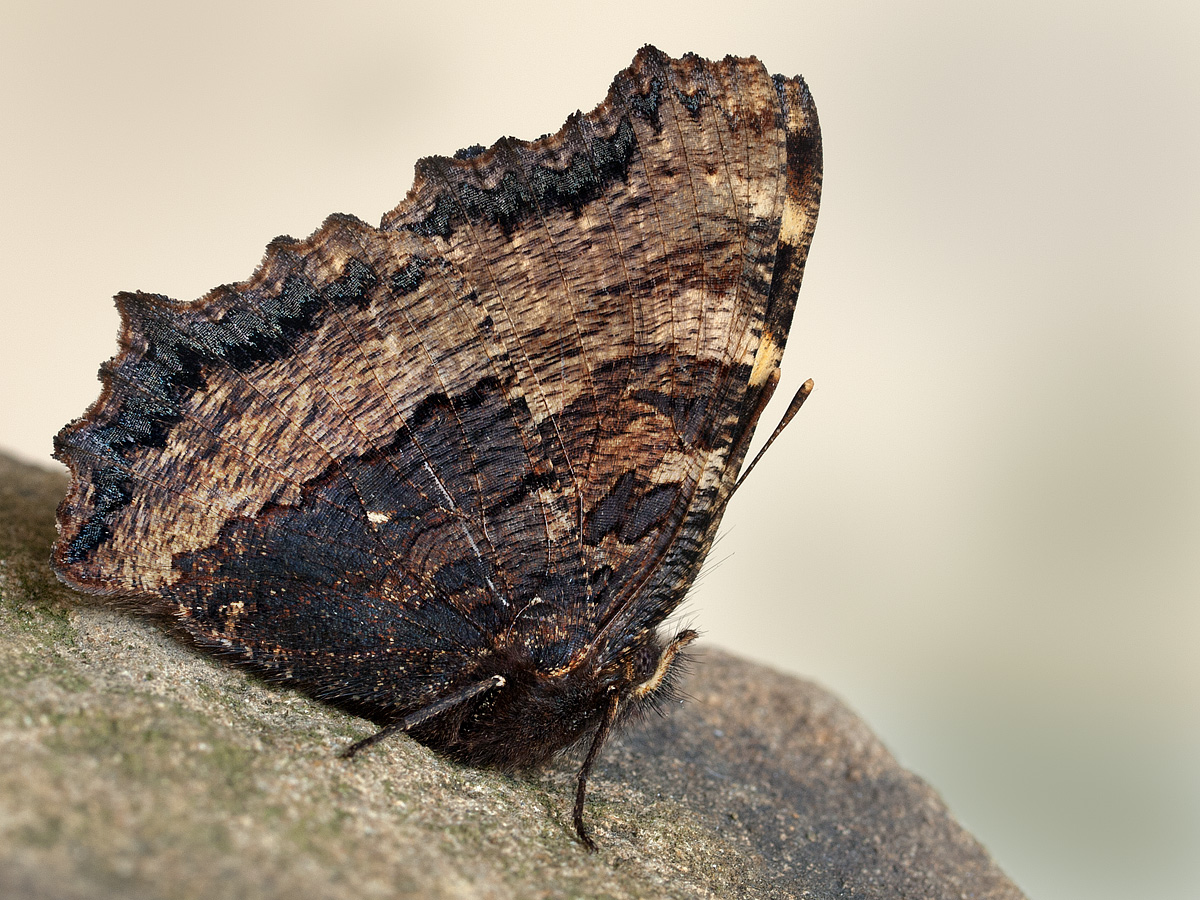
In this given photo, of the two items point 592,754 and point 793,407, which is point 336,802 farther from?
point 793,407

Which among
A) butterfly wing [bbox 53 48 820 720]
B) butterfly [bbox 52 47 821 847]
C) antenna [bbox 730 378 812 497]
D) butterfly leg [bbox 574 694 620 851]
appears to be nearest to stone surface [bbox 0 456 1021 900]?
butterfly leg [bbox 574 694 620 851]

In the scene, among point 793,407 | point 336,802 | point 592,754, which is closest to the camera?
point 336,802

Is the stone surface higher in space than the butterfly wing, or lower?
lower

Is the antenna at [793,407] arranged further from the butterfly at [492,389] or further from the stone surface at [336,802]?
the stone surface at [336,802]

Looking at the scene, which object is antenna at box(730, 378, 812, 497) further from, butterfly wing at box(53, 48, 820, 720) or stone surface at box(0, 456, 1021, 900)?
stone surface at box(0, 456, 1021, 900)

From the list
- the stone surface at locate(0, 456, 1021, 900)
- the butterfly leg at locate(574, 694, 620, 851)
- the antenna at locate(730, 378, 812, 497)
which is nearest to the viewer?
the stone surface at locate(0, 456, 1021, 900)

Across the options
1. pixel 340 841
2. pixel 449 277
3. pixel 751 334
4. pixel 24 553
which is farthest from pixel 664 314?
pixel 24 553

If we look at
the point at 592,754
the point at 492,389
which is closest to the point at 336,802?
the point at 592,754

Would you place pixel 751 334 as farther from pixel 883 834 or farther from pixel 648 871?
pixel 883 834
